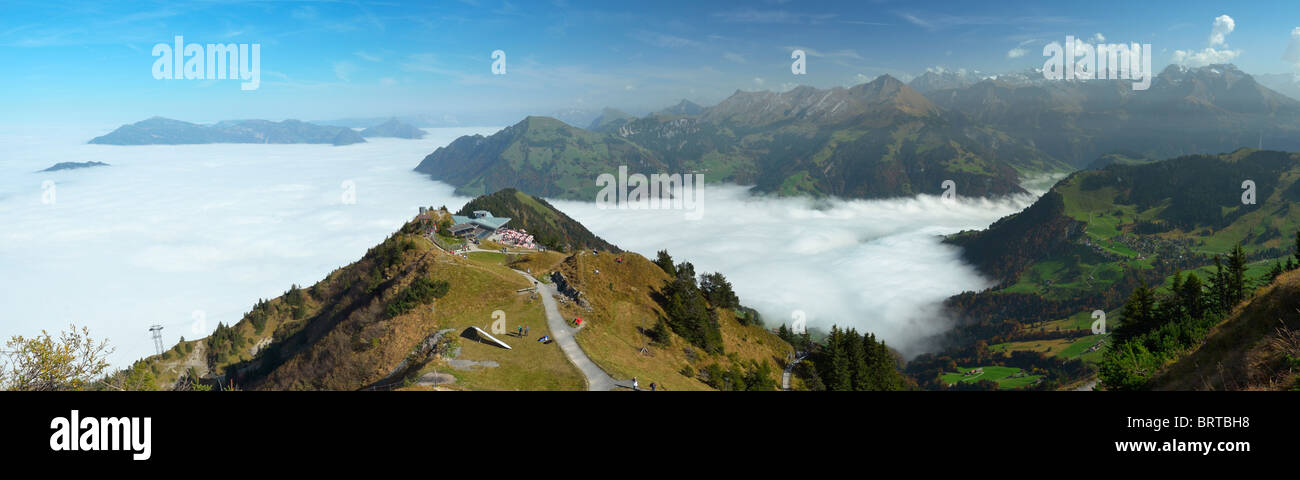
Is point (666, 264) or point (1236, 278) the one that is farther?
point (666, 264)

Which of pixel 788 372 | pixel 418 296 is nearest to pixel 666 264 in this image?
pixel 788 372

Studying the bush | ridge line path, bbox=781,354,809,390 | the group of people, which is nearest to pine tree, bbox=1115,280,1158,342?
ridge line path, bbox=781,354,809,390

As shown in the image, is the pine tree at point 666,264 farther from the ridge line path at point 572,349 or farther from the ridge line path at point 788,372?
the ridge line path at point 572,349

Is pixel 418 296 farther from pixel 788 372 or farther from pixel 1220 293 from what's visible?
pixel 1220 293

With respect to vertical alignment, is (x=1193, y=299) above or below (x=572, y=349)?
above

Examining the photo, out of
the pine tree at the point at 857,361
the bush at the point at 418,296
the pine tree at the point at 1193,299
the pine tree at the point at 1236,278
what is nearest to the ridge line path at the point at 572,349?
the bush at the point at 418,296

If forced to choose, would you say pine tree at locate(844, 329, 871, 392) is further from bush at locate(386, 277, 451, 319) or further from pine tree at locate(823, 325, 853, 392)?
bush at locate(386, 277, 451, 319)

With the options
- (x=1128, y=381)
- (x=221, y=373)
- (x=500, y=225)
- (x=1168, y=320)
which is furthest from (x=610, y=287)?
(x=221, y=373)
